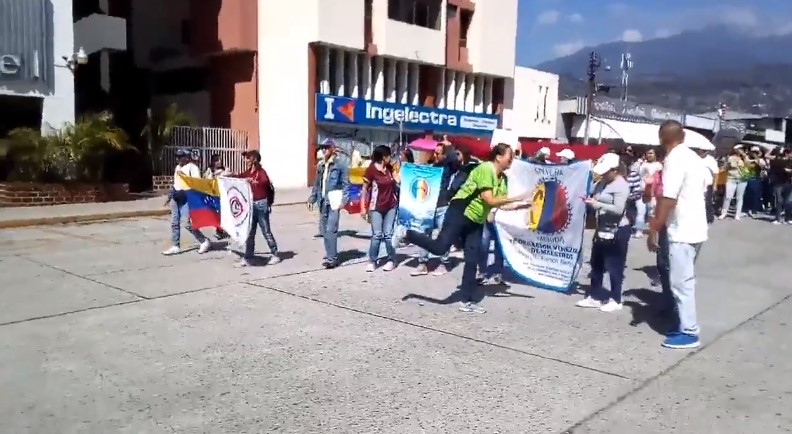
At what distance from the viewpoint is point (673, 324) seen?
7.00m

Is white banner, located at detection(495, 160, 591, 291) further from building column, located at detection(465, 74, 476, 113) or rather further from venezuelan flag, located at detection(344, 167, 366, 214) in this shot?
building column, located at detection(465, 74, 476, 113)

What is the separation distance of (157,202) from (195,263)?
30.8 feet

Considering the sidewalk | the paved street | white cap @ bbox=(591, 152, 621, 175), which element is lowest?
the paved street

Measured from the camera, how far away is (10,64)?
17375 millimetres

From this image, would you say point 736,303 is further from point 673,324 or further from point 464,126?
point 464,126

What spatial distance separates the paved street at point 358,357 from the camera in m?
4.59

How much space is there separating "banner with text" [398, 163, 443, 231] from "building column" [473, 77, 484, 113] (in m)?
24.7

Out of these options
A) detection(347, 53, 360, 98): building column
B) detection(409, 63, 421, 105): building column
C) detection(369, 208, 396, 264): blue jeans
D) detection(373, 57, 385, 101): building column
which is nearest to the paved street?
detection(369, 208, 396, 264): blue jeans

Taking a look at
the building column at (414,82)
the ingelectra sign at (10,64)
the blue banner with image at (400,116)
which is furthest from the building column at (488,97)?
the ingelectra sign at (10,64)

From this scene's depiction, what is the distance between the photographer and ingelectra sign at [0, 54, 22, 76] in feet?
56.6

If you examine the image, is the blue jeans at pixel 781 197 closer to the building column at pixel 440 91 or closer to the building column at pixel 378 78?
the building column at pixel 378 78

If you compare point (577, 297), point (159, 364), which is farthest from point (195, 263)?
point (577, 297)

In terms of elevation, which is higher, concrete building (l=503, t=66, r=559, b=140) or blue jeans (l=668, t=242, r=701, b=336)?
concrete building (l=503, t=66, r=559, b=140)

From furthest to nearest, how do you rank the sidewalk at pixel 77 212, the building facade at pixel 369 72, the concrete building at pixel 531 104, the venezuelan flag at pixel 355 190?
the concrete building at pixel 531 104, the building facade at pixel 369 72, the sidewalk at pixel 77 212, the venezuelan flag at pixel 355 190
